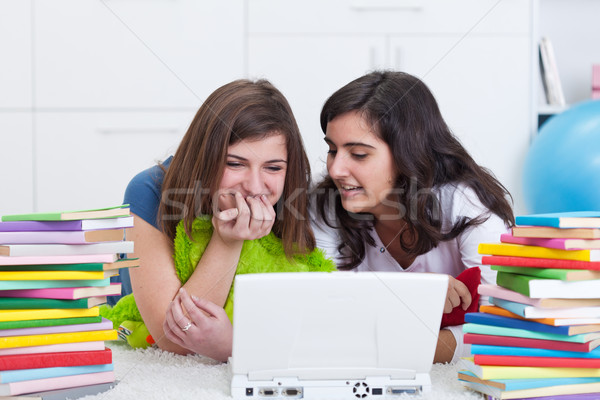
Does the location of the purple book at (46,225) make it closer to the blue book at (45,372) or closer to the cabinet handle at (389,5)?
the blue book at (45,372)

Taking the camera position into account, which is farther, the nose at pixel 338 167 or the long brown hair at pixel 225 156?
the nose at pixel 338 167

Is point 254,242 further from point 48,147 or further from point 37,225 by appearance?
point 48,147

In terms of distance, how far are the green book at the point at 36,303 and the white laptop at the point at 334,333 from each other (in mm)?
251

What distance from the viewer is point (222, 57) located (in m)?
2.55

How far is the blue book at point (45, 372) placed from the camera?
88 centimetres

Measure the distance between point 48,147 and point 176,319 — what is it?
170cm

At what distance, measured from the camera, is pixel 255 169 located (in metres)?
1.36

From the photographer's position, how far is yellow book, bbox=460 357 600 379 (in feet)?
2.93

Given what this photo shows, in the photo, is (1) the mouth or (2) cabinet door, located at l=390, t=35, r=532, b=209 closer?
(1) the mouth

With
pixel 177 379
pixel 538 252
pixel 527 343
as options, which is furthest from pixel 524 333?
pixel 177 379

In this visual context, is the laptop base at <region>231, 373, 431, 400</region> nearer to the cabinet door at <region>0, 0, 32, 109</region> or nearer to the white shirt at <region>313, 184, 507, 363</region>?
the white shirt at <region>313, 184, 507, 363</region>

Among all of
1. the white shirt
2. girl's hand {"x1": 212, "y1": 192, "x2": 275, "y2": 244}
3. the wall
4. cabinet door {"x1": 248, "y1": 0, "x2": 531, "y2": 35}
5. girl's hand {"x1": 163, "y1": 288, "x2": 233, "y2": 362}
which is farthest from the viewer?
the wall

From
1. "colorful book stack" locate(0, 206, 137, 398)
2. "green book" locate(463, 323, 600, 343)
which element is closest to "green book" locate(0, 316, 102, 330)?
"colorful book stack" locate(0, 206, 137, 398)

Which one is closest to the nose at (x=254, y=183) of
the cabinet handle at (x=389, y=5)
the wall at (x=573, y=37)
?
the cabinet handle at (x=389, y=5)
